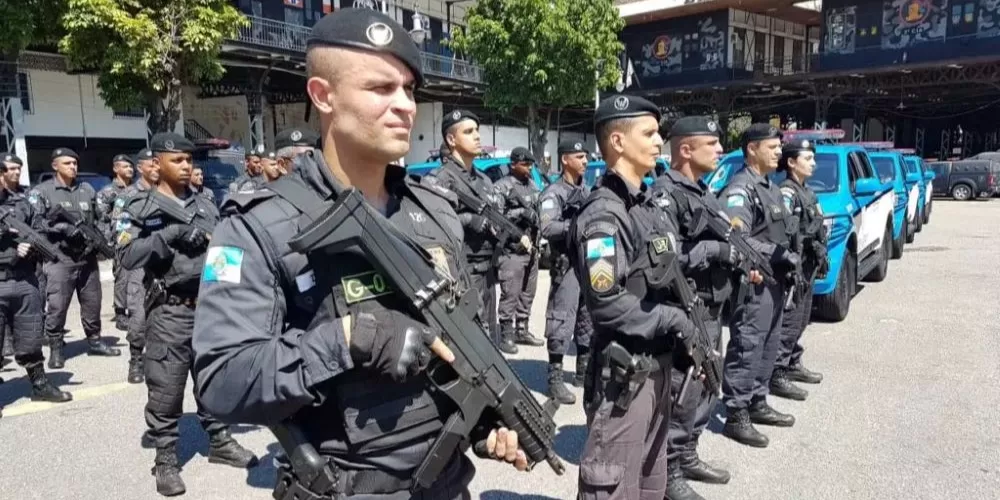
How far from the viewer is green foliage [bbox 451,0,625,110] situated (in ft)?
62.4

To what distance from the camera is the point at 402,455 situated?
1616mm

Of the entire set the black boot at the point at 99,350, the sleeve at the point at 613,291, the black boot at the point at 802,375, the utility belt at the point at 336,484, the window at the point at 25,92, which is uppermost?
the window at the point at 25,92

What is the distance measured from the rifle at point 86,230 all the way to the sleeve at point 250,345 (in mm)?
5928

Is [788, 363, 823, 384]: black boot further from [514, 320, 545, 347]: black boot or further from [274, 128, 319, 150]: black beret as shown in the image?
[274, 128, 319, 150]: black beret

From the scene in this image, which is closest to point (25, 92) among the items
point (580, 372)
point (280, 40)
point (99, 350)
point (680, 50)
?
point (280, 40)

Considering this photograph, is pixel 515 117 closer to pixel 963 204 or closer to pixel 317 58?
pixel 963 204

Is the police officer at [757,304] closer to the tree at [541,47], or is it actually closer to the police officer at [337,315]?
the police officer at [337,315]

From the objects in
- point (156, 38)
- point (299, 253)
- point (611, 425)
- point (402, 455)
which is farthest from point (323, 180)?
point (156, 38)

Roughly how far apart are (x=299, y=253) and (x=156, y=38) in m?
12.9

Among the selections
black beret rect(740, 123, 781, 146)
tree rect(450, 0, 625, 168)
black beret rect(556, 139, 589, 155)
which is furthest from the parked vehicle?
black beret rect(740, 123, 781, 146)

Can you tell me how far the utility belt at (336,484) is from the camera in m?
1.57

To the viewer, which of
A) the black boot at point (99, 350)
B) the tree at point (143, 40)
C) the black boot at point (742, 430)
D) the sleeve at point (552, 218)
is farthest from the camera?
the tree at point (143, 40)

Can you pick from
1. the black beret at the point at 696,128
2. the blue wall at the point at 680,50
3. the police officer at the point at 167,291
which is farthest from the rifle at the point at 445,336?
the blue wall at the point at 680,50

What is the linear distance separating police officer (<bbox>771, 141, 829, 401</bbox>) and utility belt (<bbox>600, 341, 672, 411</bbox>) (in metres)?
2.51
